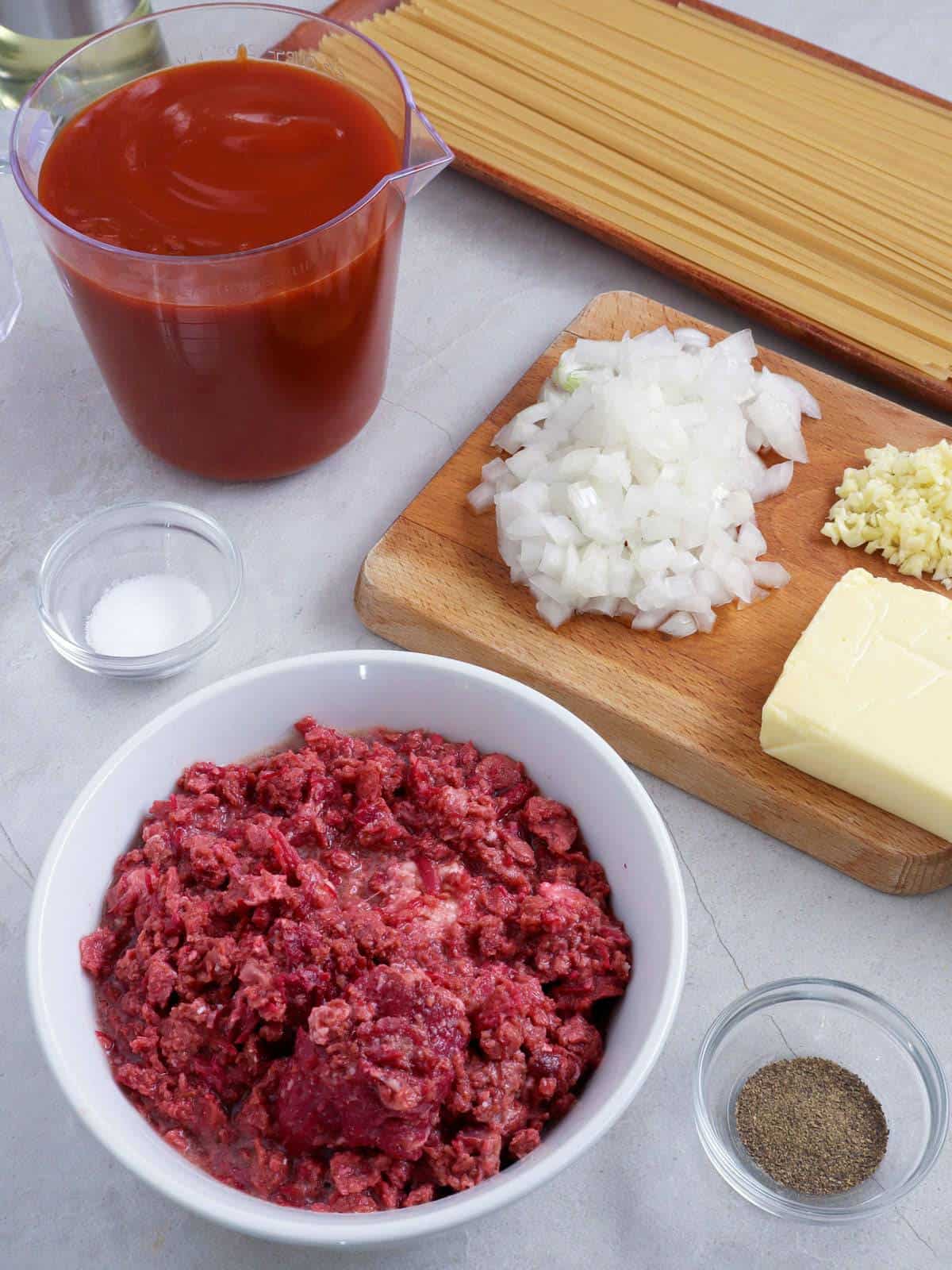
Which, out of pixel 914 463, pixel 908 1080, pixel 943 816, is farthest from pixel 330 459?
pixel 908 1080

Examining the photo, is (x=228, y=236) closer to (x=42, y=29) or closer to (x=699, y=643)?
(x=699, y=643)

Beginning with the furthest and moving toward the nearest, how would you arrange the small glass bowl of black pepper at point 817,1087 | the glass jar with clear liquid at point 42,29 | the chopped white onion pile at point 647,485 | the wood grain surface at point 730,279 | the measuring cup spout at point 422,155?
the glass jar with clear liquid at point 42,29 < the wood grain surface at point 730,279 < the chopped white onion pile at point 647,485 < the measuring cup spout at point 422,155 < the small glass bowl of black pepper at point 817,1087

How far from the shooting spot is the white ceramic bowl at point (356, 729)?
4.35 ft

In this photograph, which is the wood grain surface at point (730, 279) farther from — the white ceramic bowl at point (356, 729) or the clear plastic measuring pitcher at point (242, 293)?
the white ceramic bowl at point (356, 729)

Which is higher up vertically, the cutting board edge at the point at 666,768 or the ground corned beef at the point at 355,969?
the ground corned beef at the point at 355,969

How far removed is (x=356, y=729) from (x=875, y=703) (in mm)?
751

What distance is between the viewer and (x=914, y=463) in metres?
2.22

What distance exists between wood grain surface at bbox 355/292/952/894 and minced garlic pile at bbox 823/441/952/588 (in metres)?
0.04

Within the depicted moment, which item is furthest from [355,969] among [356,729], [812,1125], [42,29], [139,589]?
[42,29]

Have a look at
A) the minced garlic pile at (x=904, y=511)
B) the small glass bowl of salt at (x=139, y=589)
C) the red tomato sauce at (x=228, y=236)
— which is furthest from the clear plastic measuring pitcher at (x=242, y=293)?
the minced garlic pile at (x=904, y=511)

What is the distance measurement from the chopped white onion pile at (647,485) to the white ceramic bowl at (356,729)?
415mm

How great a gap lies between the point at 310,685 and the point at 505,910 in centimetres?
41

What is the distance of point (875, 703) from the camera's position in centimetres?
189

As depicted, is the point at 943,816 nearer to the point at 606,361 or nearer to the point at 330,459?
the point at 606,361
